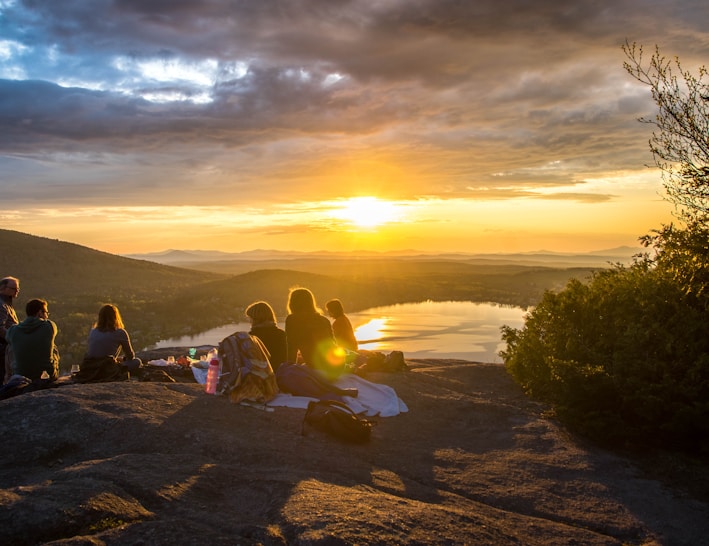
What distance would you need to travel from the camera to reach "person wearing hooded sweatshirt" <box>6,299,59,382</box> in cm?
1046

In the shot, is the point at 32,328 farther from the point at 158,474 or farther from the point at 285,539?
the point at 285,539

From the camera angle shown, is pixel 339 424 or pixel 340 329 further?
pixel 340 329

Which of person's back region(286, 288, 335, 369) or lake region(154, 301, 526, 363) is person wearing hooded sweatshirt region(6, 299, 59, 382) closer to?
person's back region(286, 288, 335, 369)

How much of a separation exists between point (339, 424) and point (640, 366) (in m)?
5.23

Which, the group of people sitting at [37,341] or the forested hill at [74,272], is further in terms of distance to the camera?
the forested hill at [74,272]

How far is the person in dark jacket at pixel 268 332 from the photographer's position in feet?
36.8

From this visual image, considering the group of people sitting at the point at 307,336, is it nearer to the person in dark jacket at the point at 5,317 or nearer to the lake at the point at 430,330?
the person in dark jacket at the point at 5,317

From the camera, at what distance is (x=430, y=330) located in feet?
123

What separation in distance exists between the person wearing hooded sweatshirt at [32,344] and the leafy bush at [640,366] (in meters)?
9.30

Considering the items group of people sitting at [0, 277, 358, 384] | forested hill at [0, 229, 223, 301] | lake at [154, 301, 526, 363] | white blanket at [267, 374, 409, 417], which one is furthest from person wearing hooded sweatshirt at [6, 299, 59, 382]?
forested hill at [0, 229, 223, 301]

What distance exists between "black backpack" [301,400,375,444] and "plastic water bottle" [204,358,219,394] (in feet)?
7.55

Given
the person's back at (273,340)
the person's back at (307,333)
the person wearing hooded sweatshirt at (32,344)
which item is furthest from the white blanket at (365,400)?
the person wearing hooded sweatshirt at (32,344)

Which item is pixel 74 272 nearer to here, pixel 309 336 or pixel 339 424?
pixel 309 336

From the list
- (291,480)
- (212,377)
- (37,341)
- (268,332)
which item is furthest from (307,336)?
(291,480)
